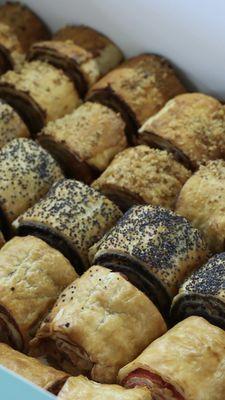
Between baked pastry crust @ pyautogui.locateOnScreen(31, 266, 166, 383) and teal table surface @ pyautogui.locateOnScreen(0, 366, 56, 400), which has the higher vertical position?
teal table surface @ pyautogui.locateOnScreen(0, 366, 56, 400)

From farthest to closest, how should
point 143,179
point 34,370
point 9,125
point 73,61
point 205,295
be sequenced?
point 73,61, point 9,125, point 143,179, point 205,295, point 34,370

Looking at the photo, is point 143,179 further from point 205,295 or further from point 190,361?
point 190,361

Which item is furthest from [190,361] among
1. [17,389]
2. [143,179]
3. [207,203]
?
[143,179]

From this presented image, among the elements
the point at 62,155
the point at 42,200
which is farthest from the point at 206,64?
the point at 42,200

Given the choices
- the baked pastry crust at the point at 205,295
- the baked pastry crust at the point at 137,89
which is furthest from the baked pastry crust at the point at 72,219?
the baked pastry crust at the point at 137,89

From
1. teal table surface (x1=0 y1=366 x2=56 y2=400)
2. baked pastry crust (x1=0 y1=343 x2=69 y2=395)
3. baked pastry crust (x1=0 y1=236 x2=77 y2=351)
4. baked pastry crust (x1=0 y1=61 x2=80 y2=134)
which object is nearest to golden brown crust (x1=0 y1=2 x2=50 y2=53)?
baked pastry crust (x1=0 y1=61 x2=80 y2=134)

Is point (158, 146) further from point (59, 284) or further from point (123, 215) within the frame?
point (59, 284)

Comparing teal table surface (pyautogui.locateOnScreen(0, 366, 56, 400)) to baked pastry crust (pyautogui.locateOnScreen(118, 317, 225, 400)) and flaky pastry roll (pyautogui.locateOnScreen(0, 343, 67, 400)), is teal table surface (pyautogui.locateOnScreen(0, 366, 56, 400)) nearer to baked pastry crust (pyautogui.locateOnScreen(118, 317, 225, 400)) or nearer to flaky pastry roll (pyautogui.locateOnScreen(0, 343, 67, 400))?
flaky pastry roll (pyautogui.locateOnScreen(0, 343, 67, 400))
